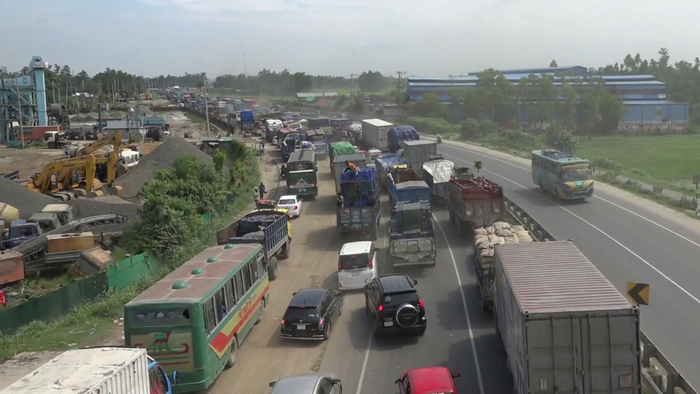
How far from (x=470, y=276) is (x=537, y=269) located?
11753 mm

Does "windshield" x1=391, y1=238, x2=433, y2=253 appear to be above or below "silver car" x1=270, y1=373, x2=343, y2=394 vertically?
above

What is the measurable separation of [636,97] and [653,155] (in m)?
55.8

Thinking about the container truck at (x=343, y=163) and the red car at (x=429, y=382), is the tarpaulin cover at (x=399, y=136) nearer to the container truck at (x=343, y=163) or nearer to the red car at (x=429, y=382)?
the container truck at (x=343, y=163)

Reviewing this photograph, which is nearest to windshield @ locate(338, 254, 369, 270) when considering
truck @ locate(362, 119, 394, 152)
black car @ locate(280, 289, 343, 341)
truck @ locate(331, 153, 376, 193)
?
black car @ locate(280, 289, 343, 341)

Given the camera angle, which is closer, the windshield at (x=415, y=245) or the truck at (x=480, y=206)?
the windshield at (x=415, y=245)

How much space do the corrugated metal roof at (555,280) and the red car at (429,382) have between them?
2.19m

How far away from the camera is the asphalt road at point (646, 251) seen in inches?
770

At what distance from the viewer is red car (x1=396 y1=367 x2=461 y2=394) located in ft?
44.5

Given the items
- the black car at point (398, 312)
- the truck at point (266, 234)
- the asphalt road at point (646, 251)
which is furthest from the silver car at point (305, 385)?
the truck at point (266, 234)

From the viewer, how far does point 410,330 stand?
19484 millimetres

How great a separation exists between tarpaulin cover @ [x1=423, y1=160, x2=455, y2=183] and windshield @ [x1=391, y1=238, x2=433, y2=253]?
1290 centimetres

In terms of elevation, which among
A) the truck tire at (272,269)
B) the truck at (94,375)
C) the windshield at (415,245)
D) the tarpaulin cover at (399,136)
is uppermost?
the tarpaulin cover at (399,136)

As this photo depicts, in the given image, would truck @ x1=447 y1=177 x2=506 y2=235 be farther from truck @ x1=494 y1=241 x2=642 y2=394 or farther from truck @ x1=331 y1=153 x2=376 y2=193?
truck @ x1=494 y1=241 x2=642 y2=394

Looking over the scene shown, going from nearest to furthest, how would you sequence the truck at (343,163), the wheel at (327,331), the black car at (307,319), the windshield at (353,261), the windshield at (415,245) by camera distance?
the black car at (307,319), the wheel at (327,331), the windshield at (353,261), the windshield at (415,245), the truck at (343,163)
